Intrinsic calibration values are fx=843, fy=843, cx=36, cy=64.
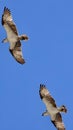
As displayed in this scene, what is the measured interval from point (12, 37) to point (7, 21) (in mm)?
137

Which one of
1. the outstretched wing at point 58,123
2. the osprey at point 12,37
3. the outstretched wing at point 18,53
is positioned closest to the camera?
the osprey at point 12,37

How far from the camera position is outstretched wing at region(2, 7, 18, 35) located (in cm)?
687

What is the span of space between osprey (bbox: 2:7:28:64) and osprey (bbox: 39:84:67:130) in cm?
31

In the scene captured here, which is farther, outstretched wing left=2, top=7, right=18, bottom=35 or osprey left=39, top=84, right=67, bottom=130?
osprey left=39, top=84, right=67, bottom=130

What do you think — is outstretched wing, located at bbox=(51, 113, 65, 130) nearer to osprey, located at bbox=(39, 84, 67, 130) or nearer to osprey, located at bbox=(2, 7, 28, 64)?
osprey, located at bbox=(39, 84, 67, 130)

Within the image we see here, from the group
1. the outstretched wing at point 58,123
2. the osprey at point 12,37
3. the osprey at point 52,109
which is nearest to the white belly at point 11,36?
the osprey at point 12,37

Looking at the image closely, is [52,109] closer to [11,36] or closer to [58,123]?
[58,123]

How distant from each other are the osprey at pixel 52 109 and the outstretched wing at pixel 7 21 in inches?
22.6

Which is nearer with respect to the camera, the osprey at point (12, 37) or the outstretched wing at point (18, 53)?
the osprey at point (12, 37)

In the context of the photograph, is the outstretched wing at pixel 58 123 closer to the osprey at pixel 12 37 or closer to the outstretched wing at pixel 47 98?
the outstretched wing at pixel 47 98

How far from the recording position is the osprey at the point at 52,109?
7.04 m

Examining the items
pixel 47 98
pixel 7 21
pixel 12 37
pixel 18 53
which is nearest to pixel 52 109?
pixel 47 98

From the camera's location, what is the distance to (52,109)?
7.06m

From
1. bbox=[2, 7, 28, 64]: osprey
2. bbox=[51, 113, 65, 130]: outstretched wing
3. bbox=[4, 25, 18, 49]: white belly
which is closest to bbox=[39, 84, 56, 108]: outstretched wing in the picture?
bbox=[51, 113, 65, 130]: outstretched wing
